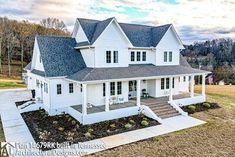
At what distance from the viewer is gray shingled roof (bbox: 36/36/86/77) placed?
62.0 feet

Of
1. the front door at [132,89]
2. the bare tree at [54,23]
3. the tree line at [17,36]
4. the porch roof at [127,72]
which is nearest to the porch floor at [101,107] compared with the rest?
the front door at [132,89]

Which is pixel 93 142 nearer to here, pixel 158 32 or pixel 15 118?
pixel 15 118

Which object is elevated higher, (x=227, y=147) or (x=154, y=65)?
(x=154, y=65)

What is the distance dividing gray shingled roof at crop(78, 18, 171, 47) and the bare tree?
45.9 m

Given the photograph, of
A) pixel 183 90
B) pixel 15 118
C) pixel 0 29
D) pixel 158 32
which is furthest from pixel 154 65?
pixel 0 29

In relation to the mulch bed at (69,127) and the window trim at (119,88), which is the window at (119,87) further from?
the mulch bed at (69,127)

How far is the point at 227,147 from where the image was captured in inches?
512

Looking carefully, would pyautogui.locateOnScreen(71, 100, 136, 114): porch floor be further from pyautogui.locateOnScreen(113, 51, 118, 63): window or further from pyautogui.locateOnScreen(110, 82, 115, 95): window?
pyautogui.locateOnScreen(113, 51, 118, 63): window

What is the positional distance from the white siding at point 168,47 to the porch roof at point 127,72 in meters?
1.09

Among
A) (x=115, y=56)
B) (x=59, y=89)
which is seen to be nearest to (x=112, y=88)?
(x=115, y=56)

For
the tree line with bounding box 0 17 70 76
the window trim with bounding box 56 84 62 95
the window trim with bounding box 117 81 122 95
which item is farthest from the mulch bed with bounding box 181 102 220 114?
the tree line with bounding box 0 17 70 76

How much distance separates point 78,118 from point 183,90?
1527cm

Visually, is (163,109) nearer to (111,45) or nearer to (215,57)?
(111,45)

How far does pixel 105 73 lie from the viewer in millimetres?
18422
